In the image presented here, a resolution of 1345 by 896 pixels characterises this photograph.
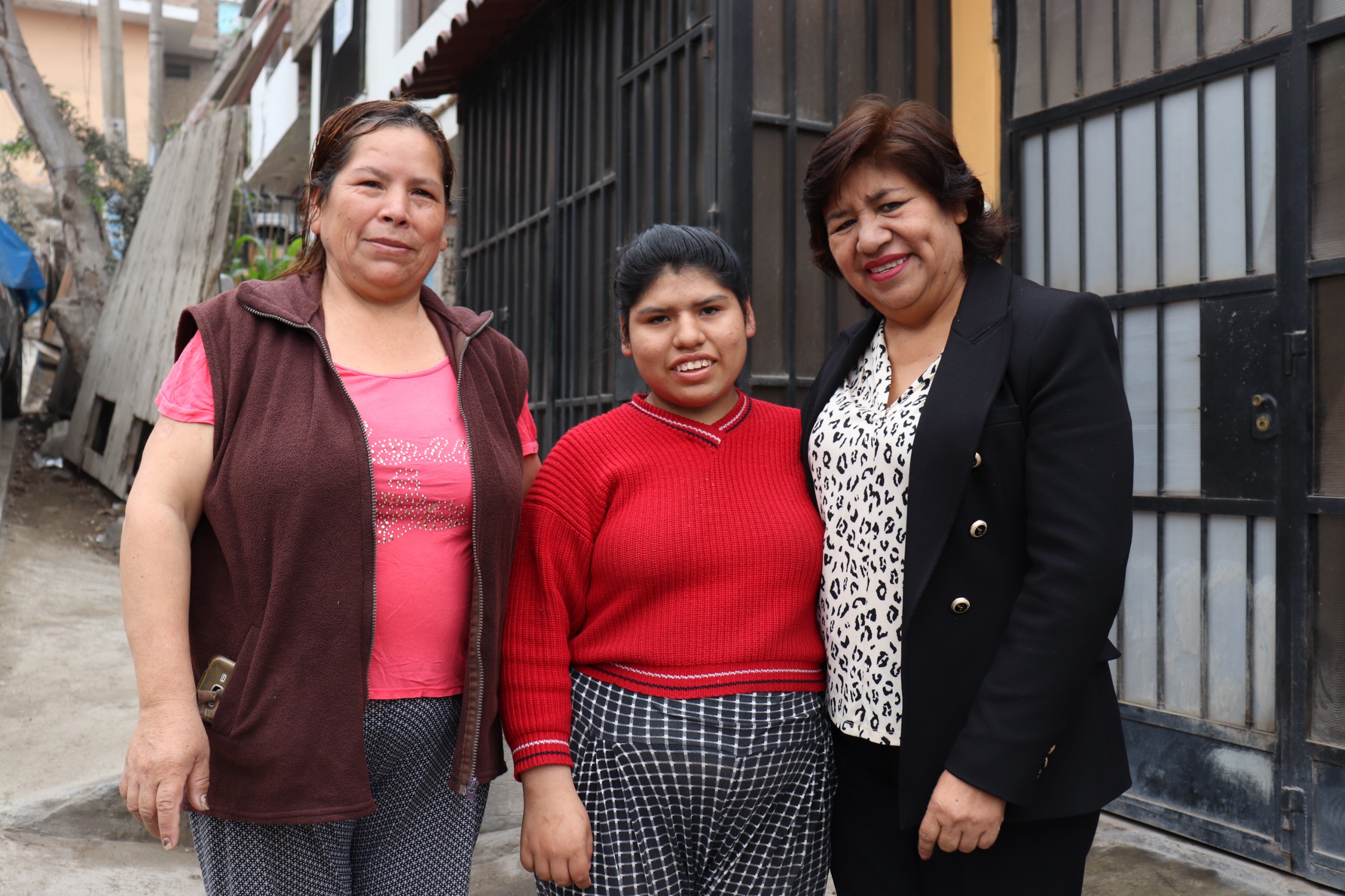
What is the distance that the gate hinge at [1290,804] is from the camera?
288 cm

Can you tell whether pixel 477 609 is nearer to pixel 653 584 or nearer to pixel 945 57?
pixel 653 584

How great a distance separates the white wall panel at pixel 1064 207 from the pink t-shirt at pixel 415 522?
8.55 ft

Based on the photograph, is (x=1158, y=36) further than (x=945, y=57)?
No

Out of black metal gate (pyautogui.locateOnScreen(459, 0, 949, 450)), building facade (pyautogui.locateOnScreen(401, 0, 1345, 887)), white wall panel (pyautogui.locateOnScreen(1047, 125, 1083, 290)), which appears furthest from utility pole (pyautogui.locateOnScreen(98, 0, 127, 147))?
white wall panel (pyautogui.locateOnScreen(1047, 125, 1083, 290))

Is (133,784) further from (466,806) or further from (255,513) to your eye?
(466,806)

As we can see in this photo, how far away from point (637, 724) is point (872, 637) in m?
0.43

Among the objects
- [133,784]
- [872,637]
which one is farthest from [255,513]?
[872,637]

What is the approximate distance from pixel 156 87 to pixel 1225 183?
14.8 meters

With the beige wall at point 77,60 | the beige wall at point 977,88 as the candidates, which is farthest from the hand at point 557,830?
the beige wall at point 77,60

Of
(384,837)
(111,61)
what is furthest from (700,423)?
(111,61)

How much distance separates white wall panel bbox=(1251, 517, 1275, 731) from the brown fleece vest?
258cm

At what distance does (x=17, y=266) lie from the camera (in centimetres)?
768

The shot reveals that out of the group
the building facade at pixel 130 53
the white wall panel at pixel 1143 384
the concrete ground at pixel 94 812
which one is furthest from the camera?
the building facade at pixel 130 53

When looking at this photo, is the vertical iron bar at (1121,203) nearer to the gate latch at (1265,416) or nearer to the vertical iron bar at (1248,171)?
the vertical iron bar at (1248,171)
